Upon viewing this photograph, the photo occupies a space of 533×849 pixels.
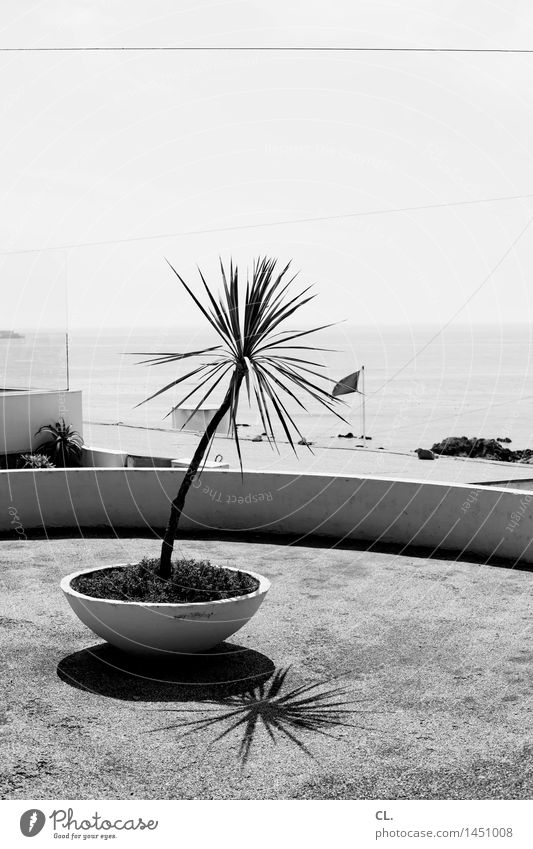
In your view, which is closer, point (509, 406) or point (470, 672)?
point (470, 672)

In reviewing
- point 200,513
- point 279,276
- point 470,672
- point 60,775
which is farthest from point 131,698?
point 200,513

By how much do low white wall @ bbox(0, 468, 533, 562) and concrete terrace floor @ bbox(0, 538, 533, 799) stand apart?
861 millimetres

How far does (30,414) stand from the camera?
15766 mm

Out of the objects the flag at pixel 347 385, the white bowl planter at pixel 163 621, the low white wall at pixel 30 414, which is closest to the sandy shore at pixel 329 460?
the flag at pixel 347 385

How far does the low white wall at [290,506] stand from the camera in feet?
32.3

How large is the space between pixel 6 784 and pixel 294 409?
44.2m

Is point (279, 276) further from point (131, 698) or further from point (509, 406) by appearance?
point (509, 406)

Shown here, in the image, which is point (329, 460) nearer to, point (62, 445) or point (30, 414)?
point (62, 445)

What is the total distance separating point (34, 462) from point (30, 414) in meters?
1.11

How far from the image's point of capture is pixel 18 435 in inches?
611

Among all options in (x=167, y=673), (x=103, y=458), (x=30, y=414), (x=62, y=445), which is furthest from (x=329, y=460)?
(x=167, y=673)

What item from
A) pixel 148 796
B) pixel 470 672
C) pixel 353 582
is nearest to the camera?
pixel 148 796

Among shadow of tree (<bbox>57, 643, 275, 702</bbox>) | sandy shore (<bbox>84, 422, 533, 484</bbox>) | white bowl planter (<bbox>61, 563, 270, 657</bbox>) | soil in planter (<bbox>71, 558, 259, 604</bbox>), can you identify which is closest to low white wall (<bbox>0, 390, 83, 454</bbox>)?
sandy shore (<bbox>84, 422, 533, 484</bbox>)

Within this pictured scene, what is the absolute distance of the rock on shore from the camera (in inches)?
1081
